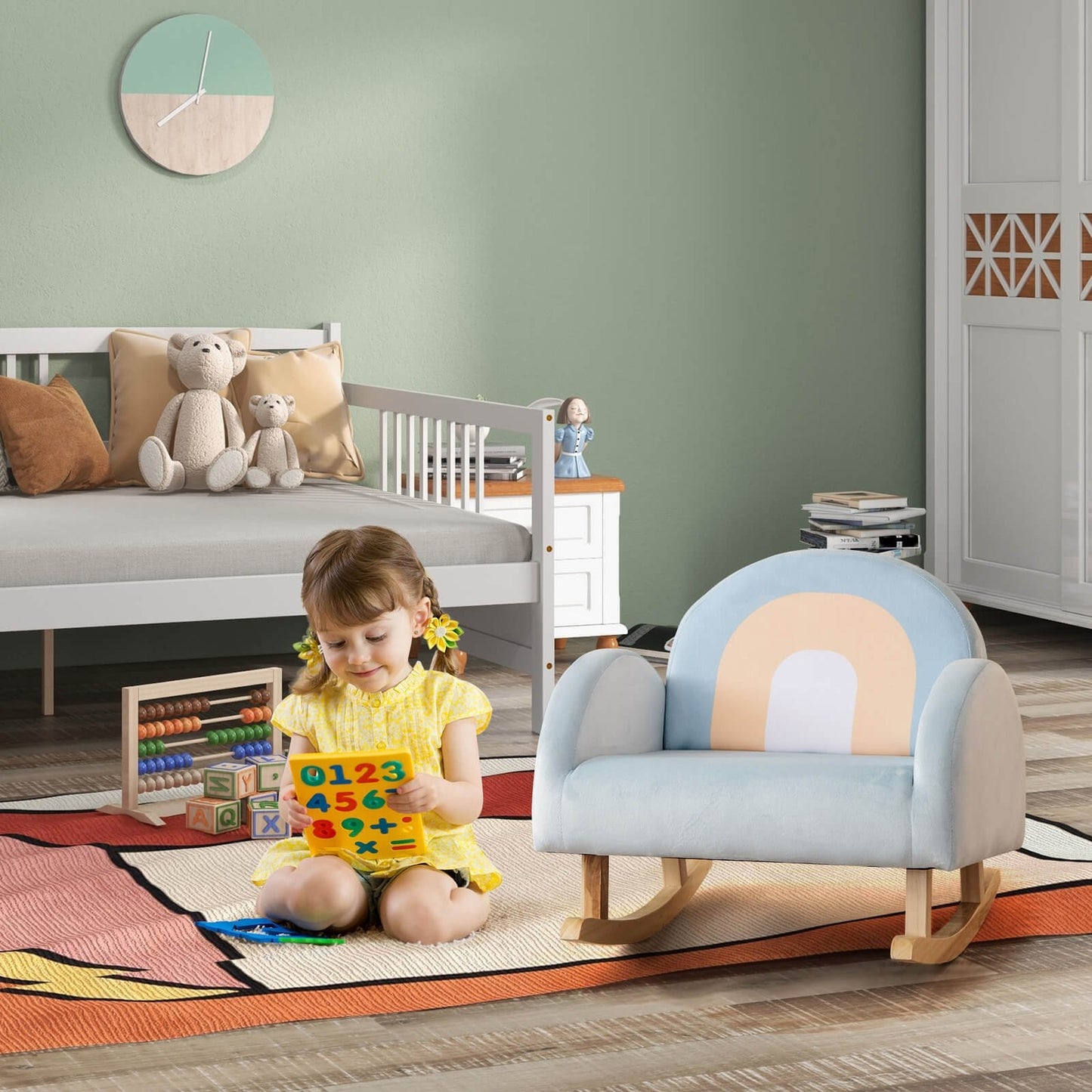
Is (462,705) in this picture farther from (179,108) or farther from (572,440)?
(179,108)

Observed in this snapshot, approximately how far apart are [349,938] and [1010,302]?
2933 mm

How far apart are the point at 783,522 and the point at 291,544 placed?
1.95m

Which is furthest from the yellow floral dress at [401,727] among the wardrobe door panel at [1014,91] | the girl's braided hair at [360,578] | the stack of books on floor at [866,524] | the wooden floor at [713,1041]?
the wardrobe door panel at [1014,91]

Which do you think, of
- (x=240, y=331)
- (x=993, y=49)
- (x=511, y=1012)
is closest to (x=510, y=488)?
(x=240, y=331)

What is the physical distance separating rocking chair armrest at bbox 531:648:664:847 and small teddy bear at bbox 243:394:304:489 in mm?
1593

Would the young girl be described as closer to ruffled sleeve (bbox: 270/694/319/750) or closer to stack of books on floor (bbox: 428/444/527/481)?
ruffled sleeve (bbox: 270/694/319/750)

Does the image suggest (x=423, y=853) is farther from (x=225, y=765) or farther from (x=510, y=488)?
(x=510, y=488)

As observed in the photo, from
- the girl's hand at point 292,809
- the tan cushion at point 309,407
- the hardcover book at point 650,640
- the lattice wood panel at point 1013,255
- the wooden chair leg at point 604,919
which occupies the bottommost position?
the wooden chair leg at point 604,919

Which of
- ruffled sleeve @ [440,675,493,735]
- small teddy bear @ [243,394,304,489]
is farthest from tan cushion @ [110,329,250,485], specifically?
ruffled sleeve @ [440,675,493,735]

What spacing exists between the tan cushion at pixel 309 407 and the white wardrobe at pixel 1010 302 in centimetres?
169

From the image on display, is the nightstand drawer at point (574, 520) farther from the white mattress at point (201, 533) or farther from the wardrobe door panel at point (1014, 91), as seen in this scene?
the wardrobe door panel at point (1014, 91)

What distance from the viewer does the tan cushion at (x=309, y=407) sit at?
3832 millimetres

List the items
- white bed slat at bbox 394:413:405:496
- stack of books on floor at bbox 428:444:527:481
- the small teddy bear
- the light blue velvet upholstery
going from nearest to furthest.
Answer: the light blue velvet upholstery → the small teddy bear → white bed slat at bbox 394:413:405:496 → stack of books on floor at bbox 428:444:527:481

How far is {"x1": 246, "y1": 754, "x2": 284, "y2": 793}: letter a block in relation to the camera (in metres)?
2.71
